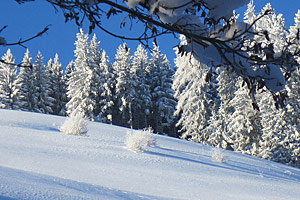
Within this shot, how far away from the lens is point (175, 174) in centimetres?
677

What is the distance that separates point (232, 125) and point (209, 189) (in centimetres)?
1927

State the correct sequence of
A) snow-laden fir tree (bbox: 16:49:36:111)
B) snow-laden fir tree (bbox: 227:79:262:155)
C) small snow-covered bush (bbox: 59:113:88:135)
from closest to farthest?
small snow-covered bush (bbox: 59:113:88:135) < snow-laden fir tree (bbox: 227:79:262:155) < snow-laden fir tree (bbox: 16:49:36:111)

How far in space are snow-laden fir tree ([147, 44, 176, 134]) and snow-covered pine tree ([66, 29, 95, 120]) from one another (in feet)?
26.2

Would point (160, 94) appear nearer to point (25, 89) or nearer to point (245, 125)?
point (25, 89)

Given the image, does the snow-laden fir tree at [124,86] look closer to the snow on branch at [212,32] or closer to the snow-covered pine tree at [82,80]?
the snow-covered pine tree at [82,80]

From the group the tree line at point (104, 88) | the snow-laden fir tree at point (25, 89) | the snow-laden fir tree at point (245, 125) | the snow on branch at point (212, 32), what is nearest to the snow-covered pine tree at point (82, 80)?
the tree line at point (104, 88)

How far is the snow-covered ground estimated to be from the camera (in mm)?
4168

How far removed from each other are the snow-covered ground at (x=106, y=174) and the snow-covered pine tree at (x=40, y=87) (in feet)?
109

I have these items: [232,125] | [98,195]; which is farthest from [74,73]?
[98,195]

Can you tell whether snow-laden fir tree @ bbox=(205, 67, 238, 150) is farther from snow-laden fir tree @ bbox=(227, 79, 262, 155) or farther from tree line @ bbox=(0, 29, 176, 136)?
tree line @ bbox=(0, 29, 176, 136)

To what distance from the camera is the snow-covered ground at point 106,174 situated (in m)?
4.17

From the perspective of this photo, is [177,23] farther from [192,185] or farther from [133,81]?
[133,81]

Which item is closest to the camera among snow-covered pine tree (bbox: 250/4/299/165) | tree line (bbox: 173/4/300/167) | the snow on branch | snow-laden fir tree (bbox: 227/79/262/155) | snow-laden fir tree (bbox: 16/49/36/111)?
the snow on branch

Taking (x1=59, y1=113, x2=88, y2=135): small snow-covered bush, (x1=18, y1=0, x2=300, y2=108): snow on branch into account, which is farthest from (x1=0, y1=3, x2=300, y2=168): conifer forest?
(x1=18, y1=0, x2=300, y2=108): snow on branch
